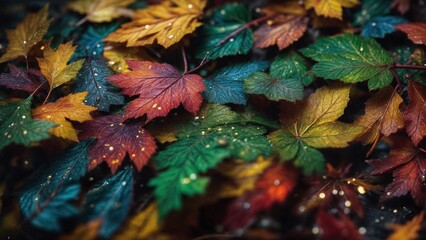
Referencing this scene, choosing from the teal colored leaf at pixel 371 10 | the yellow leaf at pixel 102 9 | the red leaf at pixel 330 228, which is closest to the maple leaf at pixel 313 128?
the red leaf at pixel 330 228

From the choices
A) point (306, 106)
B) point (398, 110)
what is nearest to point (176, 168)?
point (306, 106)

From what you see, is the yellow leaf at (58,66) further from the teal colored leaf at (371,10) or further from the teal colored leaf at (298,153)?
the teal colored leaf at (371,10)

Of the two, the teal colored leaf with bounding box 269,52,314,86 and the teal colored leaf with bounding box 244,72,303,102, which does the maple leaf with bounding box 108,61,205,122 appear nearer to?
the teal colored leaf with bounding box 244,72,303,102

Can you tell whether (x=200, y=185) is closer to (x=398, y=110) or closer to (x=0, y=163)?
(x=398, y=110)

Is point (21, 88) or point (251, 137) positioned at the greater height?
point (21, 88)

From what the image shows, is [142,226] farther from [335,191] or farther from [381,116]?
[381,116]

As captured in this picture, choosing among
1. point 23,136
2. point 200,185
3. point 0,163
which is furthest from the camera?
point 0,163

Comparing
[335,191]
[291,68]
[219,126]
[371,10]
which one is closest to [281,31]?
[291,68]
